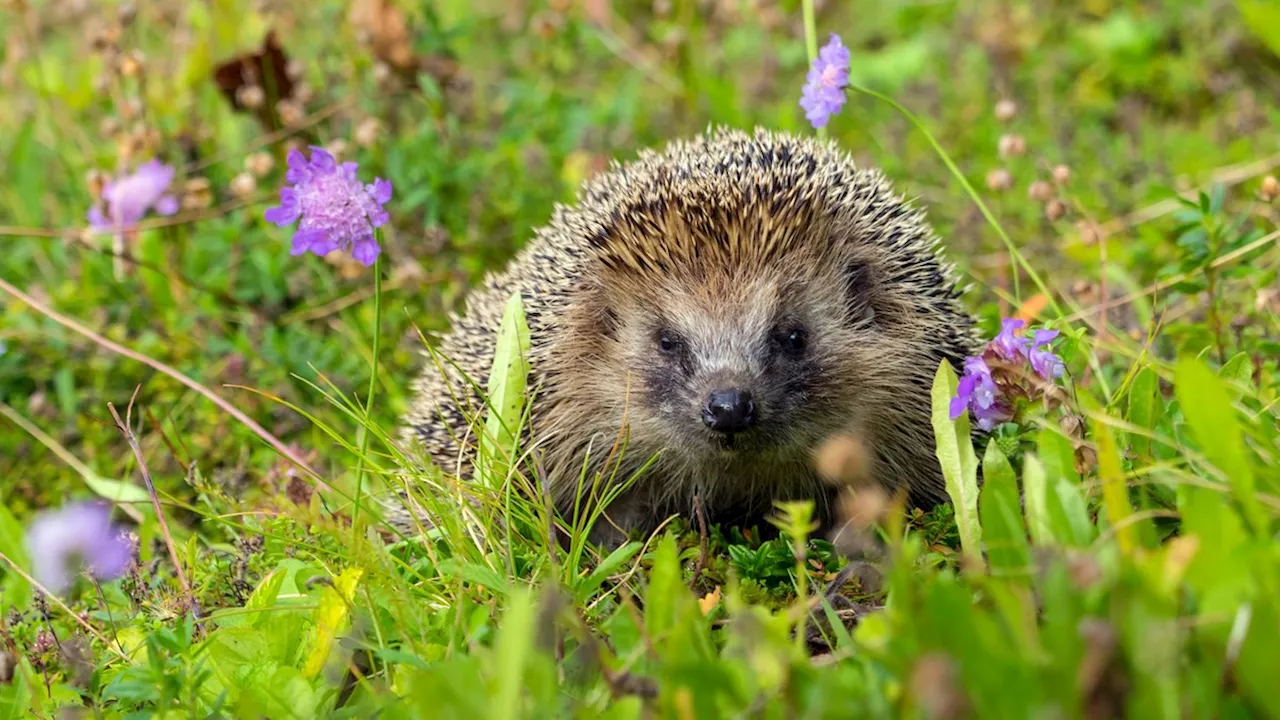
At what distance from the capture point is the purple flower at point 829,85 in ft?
10.1

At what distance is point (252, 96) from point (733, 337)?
219cm

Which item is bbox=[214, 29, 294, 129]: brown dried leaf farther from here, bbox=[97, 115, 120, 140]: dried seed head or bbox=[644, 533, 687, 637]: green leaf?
bbox=[644, 533, 687, 637]: green leaf

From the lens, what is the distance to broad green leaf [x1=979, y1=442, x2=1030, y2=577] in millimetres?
1937

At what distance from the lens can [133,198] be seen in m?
4.07

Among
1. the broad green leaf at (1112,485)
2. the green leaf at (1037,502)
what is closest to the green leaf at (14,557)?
the green leaf at (1037,502)

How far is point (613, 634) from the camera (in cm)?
199

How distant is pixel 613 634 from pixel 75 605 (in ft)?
4.65

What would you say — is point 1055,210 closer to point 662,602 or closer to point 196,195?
point 662,602

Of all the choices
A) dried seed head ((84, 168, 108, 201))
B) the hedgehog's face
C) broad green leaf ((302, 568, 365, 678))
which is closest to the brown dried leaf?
dried seed head ((84, 168, 108, 201))

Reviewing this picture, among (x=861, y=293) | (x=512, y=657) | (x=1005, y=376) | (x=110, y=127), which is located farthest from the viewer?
(x=110, y=127)

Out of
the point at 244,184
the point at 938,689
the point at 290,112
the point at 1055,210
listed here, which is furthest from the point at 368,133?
the point at 938,689

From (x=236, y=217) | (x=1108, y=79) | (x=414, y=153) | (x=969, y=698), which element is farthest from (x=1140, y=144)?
(x=969, y=698)

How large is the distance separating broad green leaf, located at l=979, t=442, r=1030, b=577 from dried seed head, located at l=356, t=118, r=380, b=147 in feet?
8.94

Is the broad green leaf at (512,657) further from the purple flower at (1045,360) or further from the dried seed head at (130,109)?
the dried seed head at (130,109)
